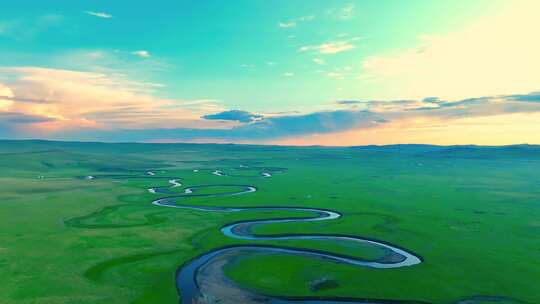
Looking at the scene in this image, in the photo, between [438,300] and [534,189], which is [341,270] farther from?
[534,189]

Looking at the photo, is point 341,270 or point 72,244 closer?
point 341,270

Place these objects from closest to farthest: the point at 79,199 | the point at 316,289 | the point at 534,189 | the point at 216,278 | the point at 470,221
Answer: the point at 316,289 → the point at 216,278 → the point at 470,221 → the point at 79,199 → the point at 534,189

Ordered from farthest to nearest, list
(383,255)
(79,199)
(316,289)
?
(79,199) → (383,255) → (316,289)

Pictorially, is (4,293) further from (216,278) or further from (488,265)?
(488,265)

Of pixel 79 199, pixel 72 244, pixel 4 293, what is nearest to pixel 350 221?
pixel 72 244

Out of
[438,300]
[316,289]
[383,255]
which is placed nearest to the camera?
[438,300]

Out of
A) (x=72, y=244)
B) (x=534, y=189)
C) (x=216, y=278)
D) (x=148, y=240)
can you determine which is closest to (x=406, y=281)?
(x=216, y=278)

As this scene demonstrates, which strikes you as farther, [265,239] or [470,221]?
[470,221]

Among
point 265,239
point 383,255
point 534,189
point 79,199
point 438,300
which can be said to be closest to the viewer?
point 438,300

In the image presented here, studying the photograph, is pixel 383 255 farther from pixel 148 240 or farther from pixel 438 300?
pixel 148 240
